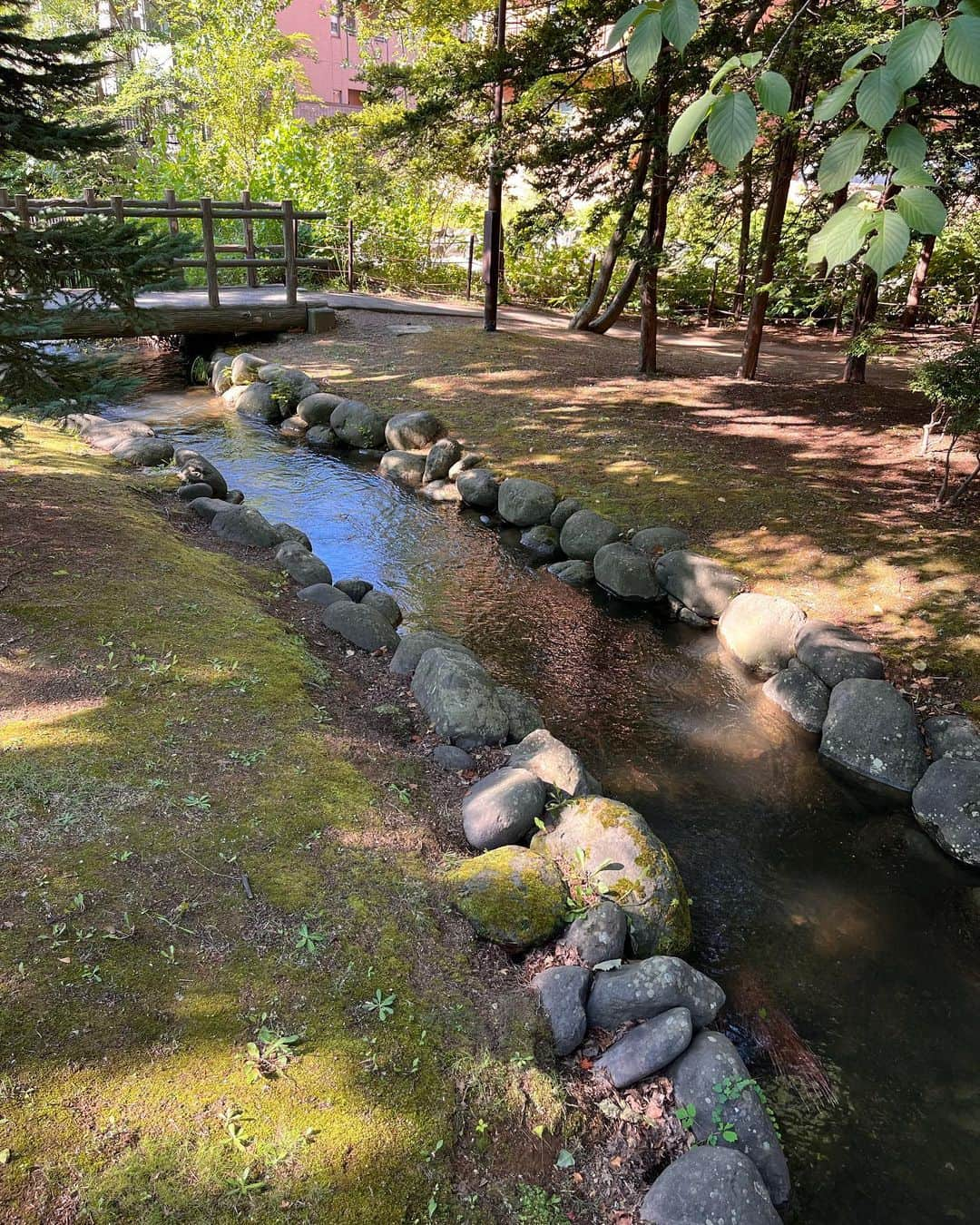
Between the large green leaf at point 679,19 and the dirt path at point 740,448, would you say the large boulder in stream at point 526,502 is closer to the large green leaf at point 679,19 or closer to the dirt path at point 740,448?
the dirt path at point 740,448

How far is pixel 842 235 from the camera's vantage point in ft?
3.67

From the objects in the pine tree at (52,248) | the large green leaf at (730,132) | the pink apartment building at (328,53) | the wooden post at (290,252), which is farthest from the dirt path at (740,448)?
the pink apartment building at (328,53)

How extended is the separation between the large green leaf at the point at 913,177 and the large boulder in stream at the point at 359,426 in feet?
29.4

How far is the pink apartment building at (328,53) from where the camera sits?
28.5m

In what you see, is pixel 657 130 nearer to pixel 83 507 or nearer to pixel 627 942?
pixel 83 507

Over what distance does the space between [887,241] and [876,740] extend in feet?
14.1

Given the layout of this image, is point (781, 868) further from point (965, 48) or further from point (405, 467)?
point (405, 467)

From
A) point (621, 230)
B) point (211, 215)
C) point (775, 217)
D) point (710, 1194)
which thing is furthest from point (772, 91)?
point (211, 215)

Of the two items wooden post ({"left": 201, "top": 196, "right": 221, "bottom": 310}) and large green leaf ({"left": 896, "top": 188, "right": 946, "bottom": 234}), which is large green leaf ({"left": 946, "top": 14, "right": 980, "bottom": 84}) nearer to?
large green leaf ({"left": 896, "top": 188, "right": 946, "bottom": 234})

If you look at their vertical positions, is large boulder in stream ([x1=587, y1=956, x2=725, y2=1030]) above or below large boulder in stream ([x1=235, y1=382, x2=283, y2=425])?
below

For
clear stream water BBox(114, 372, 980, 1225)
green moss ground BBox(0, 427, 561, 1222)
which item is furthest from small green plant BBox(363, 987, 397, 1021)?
clear stream water BBox(114, 372, 980, 1225)

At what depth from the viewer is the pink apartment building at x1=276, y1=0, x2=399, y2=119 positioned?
28.5 metres

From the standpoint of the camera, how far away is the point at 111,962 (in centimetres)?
242

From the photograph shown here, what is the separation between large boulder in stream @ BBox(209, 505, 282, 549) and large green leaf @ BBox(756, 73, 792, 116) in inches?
212
